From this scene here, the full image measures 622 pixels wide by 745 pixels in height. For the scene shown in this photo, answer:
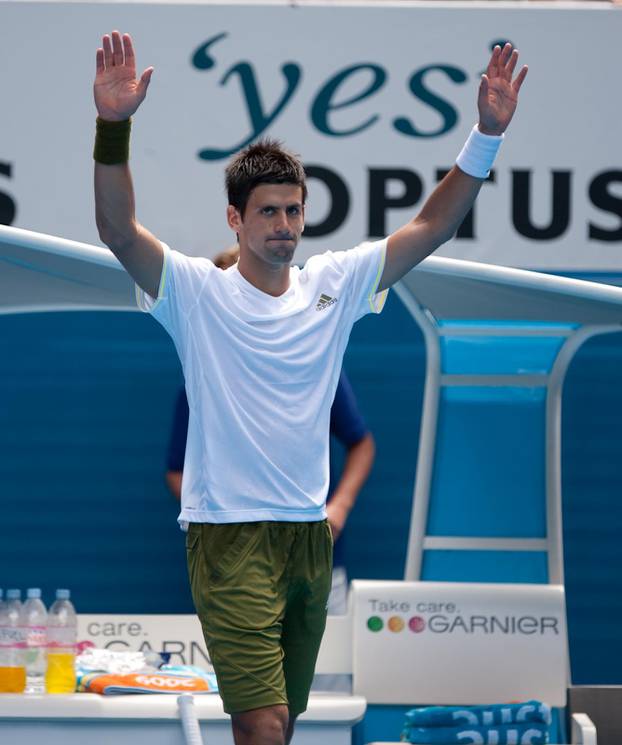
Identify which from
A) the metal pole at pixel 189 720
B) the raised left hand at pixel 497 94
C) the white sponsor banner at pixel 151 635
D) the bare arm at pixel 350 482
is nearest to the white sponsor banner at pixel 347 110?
the bare arm at pixel 350 482

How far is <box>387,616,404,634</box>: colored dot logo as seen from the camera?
4.63m

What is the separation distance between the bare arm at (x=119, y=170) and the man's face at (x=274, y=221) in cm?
21

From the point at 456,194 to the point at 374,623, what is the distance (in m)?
1.85

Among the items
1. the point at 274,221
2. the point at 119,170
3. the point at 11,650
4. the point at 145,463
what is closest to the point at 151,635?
the point at 11,650

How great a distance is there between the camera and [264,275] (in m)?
3.16

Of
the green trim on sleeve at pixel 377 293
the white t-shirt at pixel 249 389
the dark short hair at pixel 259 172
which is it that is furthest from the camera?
the green trim on sleeve at pixel 377 293

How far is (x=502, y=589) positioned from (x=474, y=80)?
6.71 ft

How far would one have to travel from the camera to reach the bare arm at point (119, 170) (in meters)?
2.88

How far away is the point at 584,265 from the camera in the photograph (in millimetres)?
5699

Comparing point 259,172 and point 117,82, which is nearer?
point 117,82

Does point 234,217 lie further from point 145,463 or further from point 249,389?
point 145,463

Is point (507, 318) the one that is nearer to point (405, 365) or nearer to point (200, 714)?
point (405, 365)

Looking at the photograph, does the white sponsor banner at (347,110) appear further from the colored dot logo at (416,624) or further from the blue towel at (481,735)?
the blue towel at (481,735)

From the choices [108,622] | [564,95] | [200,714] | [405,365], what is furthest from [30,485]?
[564,95]
